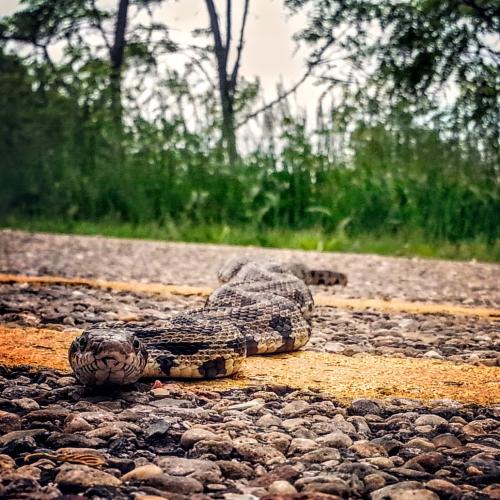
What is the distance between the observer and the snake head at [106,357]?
292 cm

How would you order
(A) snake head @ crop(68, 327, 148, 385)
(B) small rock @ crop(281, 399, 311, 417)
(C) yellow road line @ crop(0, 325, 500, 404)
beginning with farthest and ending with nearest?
(C) yellow road line @ crop(0, 325, 500, 404) < (A) snake head @ crop(68, 327, 148, 385) < (B) small rock @ crop(281, 399, 311, 417)

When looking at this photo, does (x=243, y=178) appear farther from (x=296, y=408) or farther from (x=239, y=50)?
Result: (x=296, y=408)

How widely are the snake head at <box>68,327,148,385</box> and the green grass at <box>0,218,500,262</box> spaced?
845cm

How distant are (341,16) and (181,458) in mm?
11893

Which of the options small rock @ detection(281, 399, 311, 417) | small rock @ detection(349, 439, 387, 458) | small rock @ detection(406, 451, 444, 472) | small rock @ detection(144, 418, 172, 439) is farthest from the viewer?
small rock @ detection(281, 399, 311, 417)

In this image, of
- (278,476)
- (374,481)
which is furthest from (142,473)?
(374,481)

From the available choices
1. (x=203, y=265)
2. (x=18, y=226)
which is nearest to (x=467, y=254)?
(x=203, y=265)

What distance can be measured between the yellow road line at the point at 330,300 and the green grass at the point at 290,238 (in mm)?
4681

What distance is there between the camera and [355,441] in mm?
2521

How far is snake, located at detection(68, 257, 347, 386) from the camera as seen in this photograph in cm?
297

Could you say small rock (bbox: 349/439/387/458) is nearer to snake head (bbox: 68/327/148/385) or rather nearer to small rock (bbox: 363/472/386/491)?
small rock (bbox: 363/472/386/491)

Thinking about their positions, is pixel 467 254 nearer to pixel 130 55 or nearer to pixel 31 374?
pixel 130 55

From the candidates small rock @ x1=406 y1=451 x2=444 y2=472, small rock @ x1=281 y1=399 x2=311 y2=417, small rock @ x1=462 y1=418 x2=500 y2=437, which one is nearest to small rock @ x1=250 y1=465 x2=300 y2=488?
small rock @ x1=406 y1=451 x2=444 y2=472

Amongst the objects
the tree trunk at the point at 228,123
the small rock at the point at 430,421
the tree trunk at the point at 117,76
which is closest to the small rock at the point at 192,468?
the small rock at the point at 430,421
